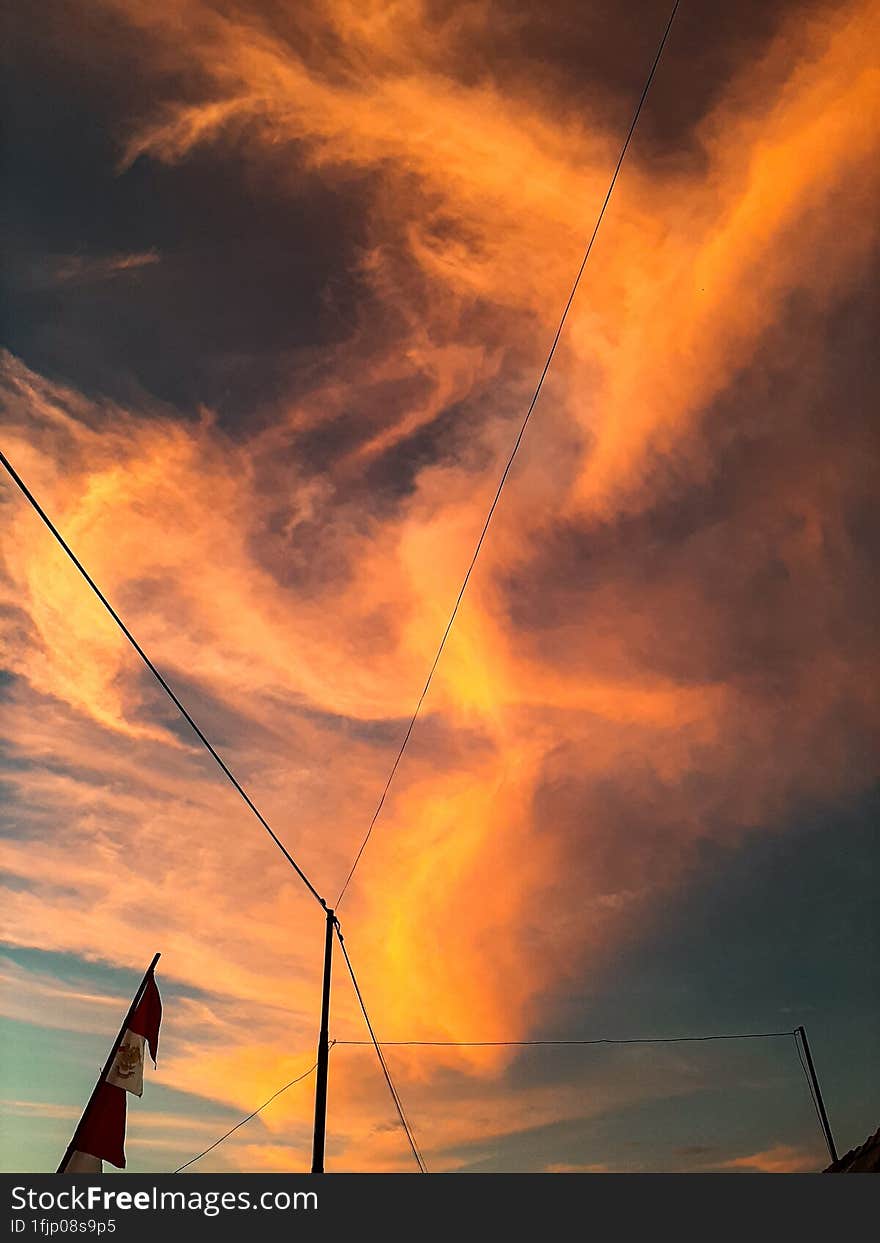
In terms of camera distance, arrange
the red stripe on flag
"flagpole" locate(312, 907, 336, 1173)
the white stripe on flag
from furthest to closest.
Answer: "flagpole" locate(312, 907, 336, 1173) < the red stripe on flag < the white stripe on flag

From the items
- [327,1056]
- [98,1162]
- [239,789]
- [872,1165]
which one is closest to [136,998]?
[98,1162]

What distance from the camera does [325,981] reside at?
19.3 meters

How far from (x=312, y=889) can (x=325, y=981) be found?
2139mm

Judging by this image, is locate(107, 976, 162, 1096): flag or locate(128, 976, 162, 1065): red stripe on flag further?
locate(128, 976, 162, 1065): red stripe on flag

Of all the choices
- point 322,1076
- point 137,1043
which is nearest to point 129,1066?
point 137,1043

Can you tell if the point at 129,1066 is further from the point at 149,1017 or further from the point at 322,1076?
the point at 322,1076

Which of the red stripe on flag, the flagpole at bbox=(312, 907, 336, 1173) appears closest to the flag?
the red stripe on flag

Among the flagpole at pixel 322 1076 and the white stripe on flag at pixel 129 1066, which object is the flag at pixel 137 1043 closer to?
the white stripe on flag at pixel 129 1066

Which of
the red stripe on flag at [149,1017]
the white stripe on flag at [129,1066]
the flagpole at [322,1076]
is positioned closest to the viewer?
the white stripe on flag at [129,1066]

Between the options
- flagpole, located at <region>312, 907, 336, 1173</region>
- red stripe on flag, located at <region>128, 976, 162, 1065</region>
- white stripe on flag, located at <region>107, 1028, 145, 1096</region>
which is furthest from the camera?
flagpole, located at <region>312, 907, 336, 1173</region>

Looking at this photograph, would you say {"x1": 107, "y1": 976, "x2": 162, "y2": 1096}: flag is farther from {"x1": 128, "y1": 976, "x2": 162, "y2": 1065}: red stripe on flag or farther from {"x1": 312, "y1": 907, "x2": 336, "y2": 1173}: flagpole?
{"x1": 312, "y1": 907, "x2": 336, "y2": 1173}: flagpole

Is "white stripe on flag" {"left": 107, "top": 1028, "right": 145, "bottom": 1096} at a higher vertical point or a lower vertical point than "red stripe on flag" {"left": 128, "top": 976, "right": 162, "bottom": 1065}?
lower

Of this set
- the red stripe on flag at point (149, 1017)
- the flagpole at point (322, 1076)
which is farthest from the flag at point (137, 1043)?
the flagpole at point (322, 1076)
